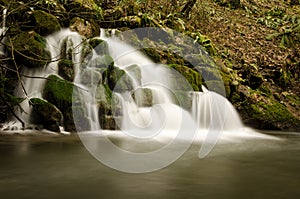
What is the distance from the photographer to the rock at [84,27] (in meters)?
Result: 9.68

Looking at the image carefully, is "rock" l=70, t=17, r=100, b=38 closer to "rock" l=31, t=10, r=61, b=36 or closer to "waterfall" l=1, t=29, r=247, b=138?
"waterfall" l=1, t=29, r=247, b=138

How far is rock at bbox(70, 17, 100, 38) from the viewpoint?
9680mm

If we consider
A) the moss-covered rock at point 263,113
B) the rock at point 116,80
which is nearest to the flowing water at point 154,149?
the rock at point 116,80

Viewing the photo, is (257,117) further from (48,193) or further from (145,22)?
(48,193)

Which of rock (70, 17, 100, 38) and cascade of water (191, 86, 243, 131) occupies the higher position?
rock (70, 17, 100, 38)

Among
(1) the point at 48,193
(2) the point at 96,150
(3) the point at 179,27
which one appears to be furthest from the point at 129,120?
(3) the point at 179,27

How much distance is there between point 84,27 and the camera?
9.80 metres

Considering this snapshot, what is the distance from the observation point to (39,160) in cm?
470

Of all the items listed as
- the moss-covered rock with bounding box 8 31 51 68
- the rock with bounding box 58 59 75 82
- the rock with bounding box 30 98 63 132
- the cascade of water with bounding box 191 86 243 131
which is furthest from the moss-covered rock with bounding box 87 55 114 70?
the cascade of water with bounding box 191 86 243 131

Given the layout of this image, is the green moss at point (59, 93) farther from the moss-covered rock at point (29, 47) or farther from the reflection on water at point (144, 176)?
the reflection on water at point (144, 176)

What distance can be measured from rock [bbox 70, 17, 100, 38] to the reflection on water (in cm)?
460

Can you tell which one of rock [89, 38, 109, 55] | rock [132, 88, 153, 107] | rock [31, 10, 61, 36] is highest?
rock [31, 10, 61, 36]

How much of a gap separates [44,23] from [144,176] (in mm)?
6354

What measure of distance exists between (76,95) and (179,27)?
6.30 meters
